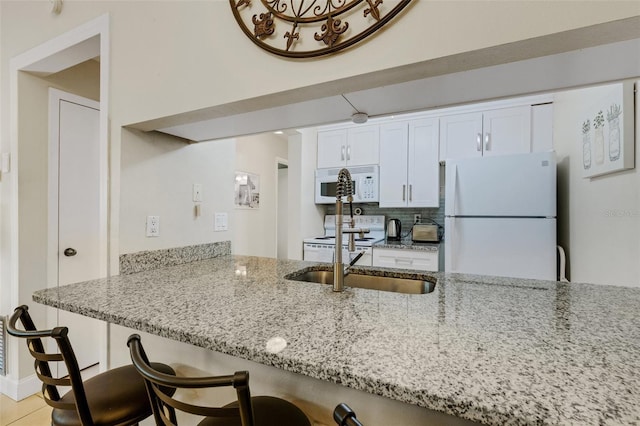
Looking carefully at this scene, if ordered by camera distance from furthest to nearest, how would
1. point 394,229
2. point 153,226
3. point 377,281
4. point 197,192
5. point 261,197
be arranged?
point 261,197 → point 394,229 → point 197,192 → point 153,226 → point 377,281

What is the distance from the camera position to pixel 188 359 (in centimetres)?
120

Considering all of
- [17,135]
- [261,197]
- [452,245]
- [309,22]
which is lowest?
[452,245]

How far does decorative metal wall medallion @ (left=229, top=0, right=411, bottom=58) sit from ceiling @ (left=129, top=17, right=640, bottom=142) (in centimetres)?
13

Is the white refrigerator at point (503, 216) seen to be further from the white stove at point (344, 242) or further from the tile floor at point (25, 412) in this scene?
the tile floor at point (25, 412)

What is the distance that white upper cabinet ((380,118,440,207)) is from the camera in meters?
3.35

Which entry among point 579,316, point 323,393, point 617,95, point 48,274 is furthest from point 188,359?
point 617,95

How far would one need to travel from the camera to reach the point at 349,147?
148 inches

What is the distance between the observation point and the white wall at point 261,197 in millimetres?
4035

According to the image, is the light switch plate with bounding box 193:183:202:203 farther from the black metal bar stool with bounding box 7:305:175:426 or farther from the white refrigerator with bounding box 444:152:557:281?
the white refrigerator with bounding box 444:152:557:281

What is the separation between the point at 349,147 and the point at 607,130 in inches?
97.1

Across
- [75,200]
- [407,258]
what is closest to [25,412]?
[75,200]

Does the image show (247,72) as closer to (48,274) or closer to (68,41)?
(68,41)

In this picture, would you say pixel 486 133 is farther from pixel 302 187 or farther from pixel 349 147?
pixel 302 187

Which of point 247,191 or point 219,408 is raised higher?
point 247,191
